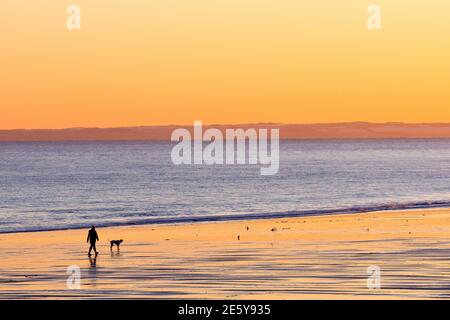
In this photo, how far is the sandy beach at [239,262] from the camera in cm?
2570

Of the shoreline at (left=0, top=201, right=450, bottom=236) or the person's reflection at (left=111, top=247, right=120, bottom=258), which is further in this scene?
the shoreline at (left=0, top=201, right=450, bottom=236)

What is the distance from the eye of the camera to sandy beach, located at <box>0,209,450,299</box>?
25.7 m

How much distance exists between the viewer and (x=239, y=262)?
32125 millimetres
